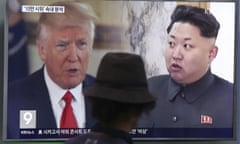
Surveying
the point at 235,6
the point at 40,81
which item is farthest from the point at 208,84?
the point at 40,81

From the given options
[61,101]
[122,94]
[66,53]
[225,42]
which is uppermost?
[225,42]

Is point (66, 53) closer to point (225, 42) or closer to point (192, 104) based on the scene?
point (192, 104)

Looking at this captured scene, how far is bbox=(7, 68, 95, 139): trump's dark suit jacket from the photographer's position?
3.80m

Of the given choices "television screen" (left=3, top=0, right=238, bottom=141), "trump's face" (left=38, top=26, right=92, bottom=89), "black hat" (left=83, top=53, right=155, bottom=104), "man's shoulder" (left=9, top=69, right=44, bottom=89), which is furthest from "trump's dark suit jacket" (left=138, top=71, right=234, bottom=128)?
"black hat" (left=83, top=53, right=155, bottom=104)

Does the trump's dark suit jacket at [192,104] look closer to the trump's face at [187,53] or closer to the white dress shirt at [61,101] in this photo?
the trump's face at [187,53]

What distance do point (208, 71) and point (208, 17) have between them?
0.42m

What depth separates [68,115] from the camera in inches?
152

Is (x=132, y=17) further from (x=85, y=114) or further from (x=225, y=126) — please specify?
(x=225, y=126)

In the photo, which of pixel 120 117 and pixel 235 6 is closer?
pixel 120 117

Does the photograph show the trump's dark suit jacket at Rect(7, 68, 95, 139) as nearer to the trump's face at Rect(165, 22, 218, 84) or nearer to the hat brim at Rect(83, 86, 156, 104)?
the trump's face at Rect(165, 22, 218, 84)

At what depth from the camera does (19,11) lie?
3.80m

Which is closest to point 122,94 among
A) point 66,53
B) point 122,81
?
point 122,81

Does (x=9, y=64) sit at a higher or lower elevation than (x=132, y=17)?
lower

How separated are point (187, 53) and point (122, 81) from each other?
2.37m
